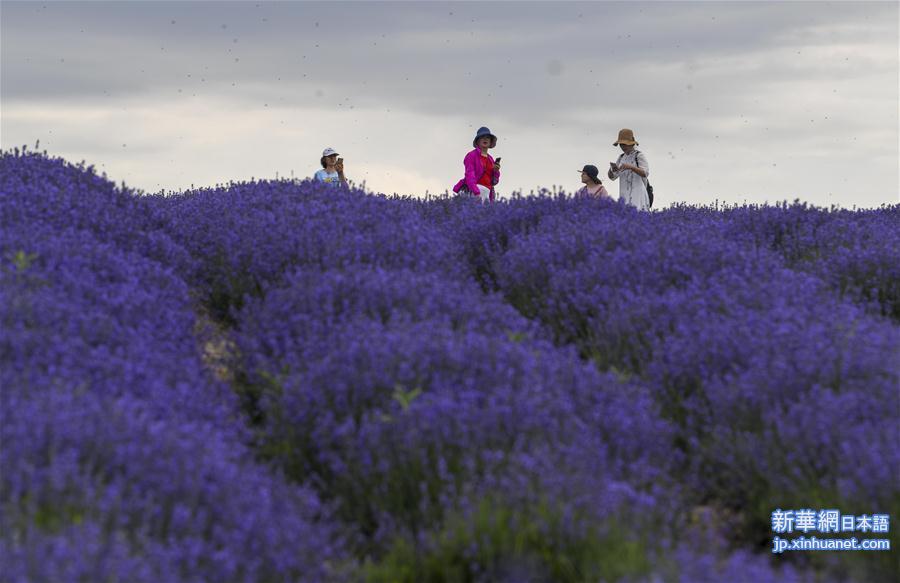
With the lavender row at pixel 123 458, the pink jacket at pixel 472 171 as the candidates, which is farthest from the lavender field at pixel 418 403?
the pink jacket at pixel 472 171

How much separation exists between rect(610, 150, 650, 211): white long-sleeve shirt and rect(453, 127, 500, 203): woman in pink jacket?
137 centimetres

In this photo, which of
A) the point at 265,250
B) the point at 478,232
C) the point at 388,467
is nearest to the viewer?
the point at 388,467

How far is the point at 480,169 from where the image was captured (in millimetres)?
12031

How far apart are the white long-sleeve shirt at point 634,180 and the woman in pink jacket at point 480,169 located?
1371mm

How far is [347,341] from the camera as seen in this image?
4.68 meters

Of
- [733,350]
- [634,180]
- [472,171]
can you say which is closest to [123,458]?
[733,350]

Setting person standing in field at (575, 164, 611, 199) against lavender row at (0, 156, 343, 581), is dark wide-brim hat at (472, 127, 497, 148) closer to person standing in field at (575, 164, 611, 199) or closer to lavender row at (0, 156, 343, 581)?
person standing in field at (575, 164, 611, 199)

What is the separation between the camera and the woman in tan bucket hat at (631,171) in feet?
39.3

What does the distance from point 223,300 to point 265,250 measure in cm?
51

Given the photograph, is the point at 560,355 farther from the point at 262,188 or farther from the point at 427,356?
the point at 262,188

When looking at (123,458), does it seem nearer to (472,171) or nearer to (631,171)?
(472,171)

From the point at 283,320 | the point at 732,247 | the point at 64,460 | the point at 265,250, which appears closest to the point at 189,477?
the point at 64,460

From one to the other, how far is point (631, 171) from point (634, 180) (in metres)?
0.11

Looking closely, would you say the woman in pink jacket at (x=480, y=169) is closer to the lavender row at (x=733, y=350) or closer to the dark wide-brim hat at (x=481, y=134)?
the dark wide-brim hat at (x=481, y=134)
